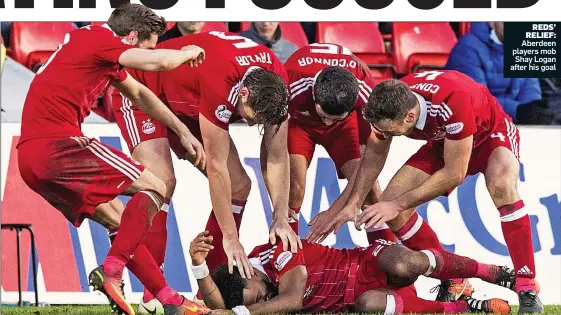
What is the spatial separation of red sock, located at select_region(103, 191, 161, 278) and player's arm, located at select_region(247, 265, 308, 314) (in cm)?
78

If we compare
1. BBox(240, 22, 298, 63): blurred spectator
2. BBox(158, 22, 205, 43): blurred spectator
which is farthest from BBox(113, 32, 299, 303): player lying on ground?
BBox(240, 22, 298, 63): blurred spectator

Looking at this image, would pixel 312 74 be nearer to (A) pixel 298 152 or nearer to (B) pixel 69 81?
(A) pixel 298 152

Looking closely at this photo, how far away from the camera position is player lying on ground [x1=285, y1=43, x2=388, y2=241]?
6969mm

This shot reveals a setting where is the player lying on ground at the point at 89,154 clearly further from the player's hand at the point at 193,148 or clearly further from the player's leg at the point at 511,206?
the player's leg at the point at 511,206

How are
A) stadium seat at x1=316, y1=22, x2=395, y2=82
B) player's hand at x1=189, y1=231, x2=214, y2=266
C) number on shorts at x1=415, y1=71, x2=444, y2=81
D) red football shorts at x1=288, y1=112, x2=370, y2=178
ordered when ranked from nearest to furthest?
player's hand at x1=189, y1=231, x2=214, y2=266, number on shorts at x1=415, y1=71, x2=444, y2=81, red football shorts at x1=288, y1=112, x2=370, y2=178, stadium seat at x1=316, y1=22, x2=395, y2=82

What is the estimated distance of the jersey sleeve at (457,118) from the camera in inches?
278

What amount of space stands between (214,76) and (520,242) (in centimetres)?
223

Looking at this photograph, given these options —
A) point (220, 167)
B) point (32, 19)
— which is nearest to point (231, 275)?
point (220, 167)

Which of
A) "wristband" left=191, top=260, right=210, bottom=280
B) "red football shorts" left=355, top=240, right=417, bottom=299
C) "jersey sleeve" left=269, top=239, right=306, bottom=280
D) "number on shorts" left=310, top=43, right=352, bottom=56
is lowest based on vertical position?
"red football shorts" left=355, top=240, right=417, bottom=299

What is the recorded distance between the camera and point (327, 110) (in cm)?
697

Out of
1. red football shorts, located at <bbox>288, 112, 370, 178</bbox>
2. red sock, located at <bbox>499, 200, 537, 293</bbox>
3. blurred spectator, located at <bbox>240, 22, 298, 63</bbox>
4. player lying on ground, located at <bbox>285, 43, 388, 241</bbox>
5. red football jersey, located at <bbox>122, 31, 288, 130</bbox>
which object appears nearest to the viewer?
red football jersey, located at <bbox>122, 31, 288, 130</bbox>

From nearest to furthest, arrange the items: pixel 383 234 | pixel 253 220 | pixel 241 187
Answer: pixel 241 187 < pixel 383 234 < pixel 253 220

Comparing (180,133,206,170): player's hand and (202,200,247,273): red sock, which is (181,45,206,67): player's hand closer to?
(180,133,206,170): player's hand

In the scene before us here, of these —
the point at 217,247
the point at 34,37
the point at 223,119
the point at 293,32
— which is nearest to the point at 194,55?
the point at 223,119
